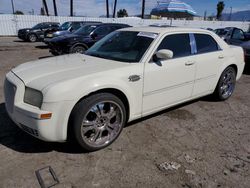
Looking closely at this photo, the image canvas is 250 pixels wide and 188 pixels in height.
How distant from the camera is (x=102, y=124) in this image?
9.87 feet

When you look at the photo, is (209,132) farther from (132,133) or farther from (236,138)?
(132,133)

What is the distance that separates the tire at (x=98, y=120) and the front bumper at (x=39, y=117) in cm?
15

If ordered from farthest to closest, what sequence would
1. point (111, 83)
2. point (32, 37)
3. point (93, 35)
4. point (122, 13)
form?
1. point (122, 13)
2. point (32, 37)
3. point (93, 35)
4. point (111, 83)

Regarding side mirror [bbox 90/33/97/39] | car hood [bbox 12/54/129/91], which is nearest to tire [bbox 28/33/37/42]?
side mirror [bbox 90/33/97/39]

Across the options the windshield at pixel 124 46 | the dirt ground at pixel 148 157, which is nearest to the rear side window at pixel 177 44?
the windshield at pixel 124 46

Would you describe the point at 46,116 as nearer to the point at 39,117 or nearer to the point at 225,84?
the point at 39,117

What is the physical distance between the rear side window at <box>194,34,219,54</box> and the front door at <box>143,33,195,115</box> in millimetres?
286

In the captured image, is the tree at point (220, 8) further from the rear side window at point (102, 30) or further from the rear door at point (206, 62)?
→ the rear door at point (206, 62)

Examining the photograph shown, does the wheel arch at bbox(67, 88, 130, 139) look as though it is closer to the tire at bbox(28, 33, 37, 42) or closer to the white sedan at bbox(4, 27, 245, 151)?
the white sedan at bbox(4, 27, 245, 151)

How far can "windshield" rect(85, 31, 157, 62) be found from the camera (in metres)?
3.37

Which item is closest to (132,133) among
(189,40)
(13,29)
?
(189,40)

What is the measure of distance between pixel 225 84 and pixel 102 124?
321 cm

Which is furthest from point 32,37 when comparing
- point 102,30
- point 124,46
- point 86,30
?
point 124,46

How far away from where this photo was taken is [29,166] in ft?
8.61
